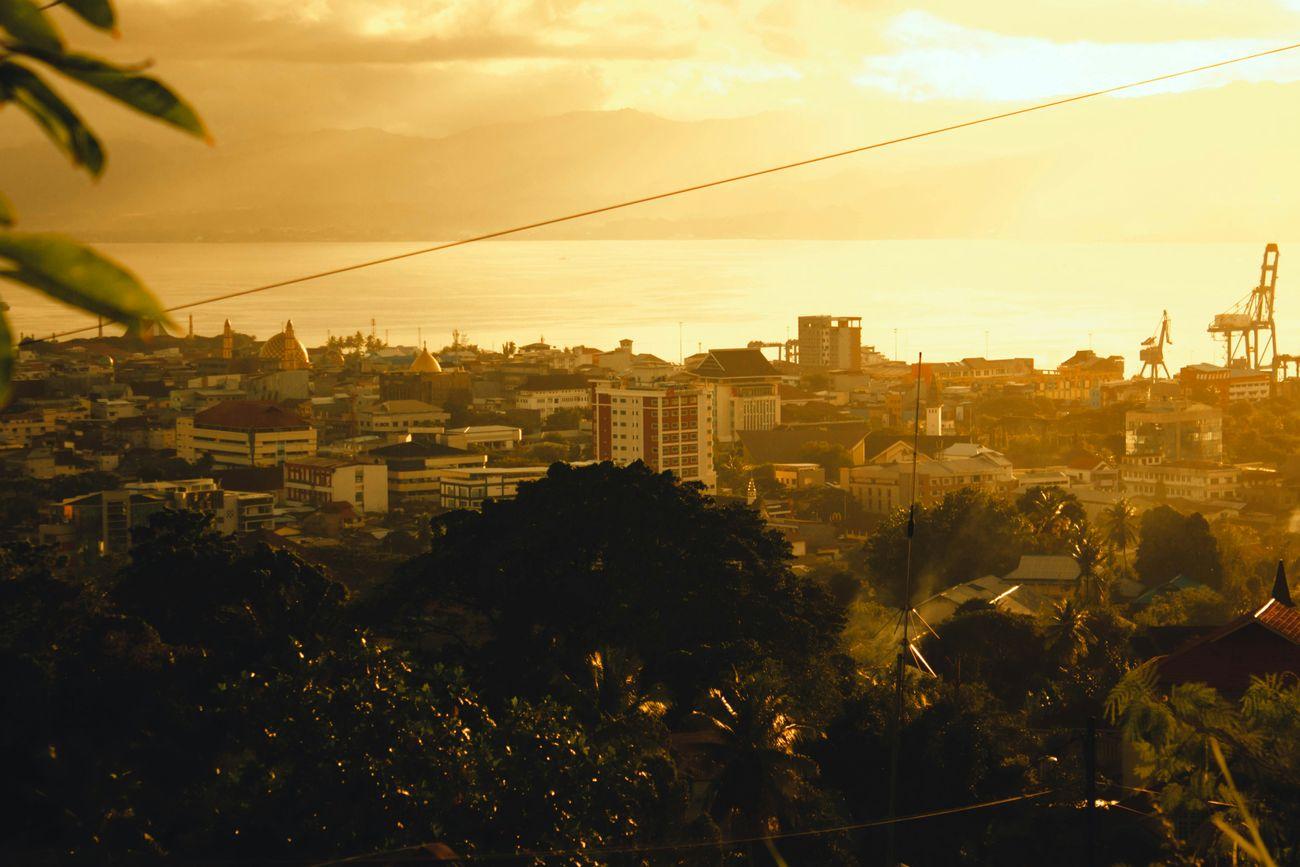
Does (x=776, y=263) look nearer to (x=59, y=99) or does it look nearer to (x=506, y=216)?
(x=506, y=216)

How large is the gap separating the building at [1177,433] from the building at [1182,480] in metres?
1.53

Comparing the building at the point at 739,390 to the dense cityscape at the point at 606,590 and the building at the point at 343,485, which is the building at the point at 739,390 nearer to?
the dense cityscape at the point at 606,590

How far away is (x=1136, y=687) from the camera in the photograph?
8.04 ft

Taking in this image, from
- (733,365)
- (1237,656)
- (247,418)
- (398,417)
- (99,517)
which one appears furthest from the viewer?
(733,365)

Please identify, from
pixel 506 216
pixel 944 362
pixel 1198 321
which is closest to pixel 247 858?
pixel 944 362

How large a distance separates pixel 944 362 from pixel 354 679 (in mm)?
39675

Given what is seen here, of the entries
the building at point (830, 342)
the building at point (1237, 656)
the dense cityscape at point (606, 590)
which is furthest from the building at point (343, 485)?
the building at point (830, 342)

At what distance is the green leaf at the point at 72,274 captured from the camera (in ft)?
1.03

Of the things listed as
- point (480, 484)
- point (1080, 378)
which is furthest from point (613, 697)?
point (1080, 378)

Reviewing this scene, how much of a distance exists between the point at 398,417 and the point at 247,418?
188 inches

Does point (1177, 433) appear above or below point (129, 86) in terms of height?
below

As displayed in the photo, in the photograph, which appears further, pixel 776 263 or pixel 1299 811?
pixel 776 263

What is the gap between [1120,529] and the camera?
15.7 metres

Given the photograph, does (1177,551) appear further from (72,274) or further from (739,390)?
(739,390)
